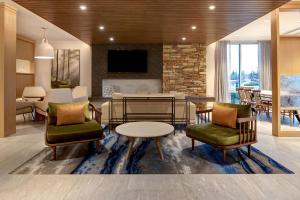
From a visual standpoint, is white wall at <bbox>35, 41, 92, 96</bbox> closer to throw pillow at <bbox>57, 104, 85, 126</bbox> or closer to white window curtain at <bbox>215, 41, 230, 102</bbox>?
throw pillow at <bbox>57, 104, 85, 126</bbox>

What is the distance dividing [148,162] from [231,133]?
4.35 feet

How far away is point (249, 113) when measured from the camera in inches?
136

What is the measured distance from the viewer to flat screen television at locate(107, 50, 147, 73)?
27.2 ft

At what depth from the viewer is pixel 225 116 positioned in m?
3.51

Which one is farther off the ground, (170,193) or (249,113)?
(249,113)

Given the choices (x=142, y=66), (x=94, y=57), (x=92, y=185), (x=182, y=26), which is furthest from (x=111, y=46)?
(x=92, y=185)

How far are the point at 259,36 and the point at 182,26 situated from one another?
174 inches

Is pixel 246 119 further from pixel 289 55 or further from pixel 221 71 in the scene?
pixel 221 71

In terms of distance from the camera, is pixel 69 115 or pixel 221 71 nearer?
pixel 69 115

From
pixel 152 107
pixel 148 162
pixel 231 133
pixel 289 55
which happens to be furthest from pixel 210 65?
pixel 148 162

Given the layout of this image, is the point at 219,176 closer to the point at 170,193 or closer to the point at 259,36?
the point at 170,193

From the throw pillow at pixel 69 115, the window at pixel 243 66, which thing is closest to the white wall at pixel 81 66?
the throw pillow at pixel 69 115

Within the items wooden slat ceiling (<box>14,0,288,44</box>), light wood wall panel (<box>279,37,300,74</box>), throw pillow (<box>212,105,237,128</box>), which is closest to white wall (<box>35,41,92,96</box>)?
wooden slat ceiling (<box>14,0,288,44</box>)

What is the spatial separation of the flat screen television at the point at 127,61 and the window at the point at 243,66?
3.94m
